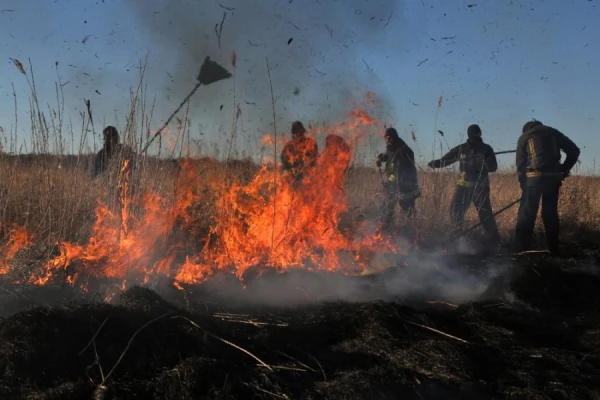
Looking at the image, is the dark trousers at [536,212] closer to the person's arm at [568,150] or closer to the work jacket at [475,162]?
the person's arm at [568,150]

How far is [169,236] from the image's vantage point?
17.6ft

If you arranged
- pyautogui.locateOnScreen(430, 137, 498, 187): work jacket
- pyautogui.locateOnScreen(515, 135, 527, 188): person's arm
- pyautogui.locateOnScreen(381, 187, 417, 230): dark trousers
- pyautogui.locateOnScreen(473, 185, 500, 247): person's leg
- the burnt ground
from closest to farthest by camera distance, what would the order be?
the burnt ground < pyautogui.locateOnScreen(515, 135, 527, 188): person's arm < pyautogui.locateOnScreen(473, 185, 500, 247): person's leg < pyautogui.locateOnScreen(430, 137, 498, 187): work jacket < pyautogui.locateOnScreen(381, 187, 417, 230): dark trousers

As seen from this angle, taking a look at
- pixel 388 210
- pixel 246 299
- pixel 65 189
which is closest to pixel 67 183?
pixel 65 189

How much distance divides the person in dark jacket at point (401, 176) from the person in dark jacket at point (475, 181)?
29.9 inches

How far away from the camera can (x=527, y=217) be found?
6.53 meters

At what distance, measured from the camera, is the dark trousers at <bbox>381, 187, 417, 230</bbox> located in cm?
781

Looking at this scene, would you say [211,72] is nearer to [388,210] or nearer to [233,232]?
[233,232]

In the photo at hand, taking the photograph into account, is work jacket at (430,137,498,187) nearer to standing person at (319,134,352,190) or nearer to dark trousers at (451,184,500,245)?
dark trousers at (451,184,500,245)

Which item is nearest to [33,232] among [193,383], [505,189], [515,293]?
[193,383]

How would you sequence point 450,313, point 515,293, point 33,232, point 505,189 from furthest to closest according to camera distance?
point 505,189 → point 33,232 → point 515,293 → point 450,313

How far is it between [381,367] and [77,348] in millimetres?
1897

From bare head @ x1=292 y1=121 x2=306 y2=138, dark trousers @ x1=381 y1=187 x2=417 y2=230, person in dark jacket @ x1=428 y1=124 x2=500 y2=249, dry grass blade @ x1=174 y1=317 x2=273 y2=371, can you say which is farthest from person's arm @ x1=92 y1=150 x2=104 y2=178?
person in dark jacket @ x1=428 y1=124 x2=500 y2=249

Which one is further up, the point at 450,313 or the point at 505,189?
the point at 505,189

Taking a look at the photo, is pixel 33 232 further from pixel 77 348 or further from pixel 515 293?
pixel 515 293
